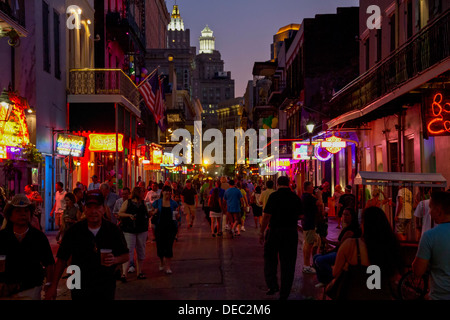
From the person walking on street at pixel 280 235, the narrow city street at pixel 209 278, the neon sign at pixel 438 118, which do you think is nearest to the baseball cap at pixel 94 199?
the narrow city street at pixel 209 278

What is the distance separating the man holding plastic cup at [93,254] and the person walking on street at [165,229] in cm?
570

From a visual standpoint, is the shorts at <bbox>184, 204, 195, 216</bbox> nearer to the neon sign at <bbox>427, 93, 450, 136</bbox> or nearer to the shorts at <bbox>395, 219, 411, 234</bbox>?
the shorts at <bbox>395, 219, 411, 234</bbox>

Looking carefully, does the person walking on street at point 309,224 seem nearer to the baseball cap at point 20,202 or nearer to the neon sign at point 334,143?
the baseball cap at point 20,202

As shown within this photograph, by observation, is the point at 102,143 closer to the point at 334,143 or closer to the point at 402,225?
the point at 334,143

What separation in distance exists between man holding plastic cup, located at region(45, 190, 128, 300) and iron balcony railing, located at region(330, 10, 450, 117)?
831 cm

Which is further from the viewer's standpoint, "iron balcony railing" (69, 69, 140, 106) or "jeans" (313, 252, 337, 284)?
"iron balcony railing" (69, 69, 140, 106)

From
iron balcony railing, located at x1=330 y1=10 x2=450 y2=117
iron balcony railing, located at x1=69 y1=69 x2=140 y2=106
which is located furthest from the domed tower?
iron balcony railing, located at x1=330 y1=10 x2=450 y2=117

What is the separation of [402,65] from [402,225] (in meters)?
6.48

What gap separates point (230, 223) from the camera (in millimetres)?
18250

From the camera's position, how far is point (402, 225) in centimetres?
1059

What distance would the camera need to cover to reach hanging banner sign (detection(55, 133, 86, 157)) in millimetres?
19581

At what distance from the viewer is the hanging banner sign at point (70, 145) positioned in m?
19.6

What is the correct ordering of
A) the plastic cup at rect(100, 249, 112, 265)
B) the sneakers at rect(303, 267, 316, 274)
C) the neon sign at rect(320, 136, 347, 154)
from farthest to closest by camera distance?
the neon sign at rect(320, 136, 347, 154) < the sneakers at rect(303, 267, 316, 274) < the plastic cup at rect(100, 249, 112, 265)

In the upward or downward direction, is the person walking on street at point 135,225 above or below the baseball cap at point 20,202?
below
